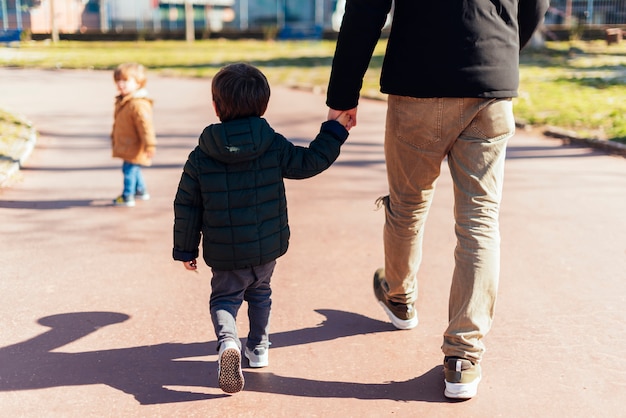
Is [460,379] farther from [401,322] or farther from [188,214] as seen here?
[188,214]

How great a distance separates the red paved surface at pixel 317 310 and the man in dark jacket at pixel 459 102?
0.45 meters

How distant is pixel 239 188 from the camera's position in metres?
3.24

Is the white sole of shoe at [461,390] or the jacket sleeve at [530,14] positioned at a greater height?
the jacket sleeve at [530,14]

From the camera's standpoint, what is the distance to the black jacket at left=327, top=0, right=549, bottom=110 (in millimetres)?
3100

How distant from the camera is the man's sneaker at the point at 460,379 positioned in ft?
10.6

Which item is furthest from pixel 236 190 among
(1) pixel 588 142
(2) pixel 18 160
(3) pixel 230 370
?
(1) pixel 588 142

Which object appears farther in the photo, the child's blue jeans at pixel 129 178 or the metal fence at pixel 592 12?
→ the metal fence at pixel 592 12

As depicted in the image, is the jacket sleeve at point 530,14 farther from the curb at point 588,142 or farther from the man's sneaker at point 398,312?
the curb at point 588,142

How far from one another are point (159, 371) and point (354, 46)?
1.68 metres

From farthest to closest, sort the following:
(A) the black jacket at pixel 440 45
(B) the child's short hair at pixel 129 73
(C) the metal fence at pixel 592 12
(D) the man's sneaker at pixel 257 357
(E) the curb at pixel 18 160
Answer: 1. (C) the metal fence at pixel 592 12
2. (E) the curb at pixel 18 160
3. (B) the child's short hair at pixel 129 73
4. (D) the man's sneaker at pixel 257 357
5. (A) the black jacket at pixel 440 45

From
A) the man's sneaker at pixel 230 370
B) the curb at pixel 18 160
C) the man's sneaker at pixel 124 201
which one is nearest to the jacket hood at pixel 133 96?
the man's sneaker at pixel 124 201

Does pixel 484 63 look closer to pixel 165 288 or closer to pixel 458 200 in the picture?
pixel 458 200

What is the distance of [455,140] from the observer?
3256mm

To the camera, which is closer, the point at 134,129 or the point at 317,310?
the point at 317,310
